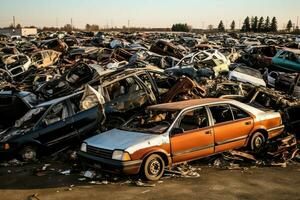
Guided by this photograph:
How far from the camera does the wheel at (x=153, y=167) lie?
850 centimetres

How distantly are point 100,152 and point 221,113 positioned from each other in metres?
2.88

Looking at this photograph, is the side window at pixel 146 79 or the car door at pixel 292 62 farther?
the car door at pixel 292 62

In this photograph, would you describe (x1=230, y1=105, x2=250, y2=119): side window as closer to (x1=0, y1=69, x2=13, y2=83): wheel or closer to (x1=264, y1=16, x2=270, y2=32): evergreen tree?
(x1=0, y1=69, x2=13, y2=83): wheel

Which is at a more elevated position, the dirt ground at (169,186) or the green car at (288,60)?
the green car at (288,60)

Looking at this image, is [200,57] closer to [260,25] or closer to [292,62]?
[292,62]

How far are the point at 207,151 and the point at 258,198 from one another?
1.94 metres

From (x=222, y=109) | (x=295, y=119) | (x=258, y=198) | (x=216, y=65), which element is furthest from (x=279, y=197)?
(x=216, y=65)

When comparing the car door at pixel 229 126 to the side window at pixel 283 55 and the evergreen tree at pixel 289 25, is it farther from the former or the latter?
the evergreen tree at pixel 289 25

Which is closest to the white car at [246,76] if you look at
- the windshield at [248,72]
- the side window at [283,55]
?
the windshield at [248,72]

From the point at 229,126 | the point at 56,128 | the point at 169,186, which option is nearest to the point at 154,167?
the point at 169,186

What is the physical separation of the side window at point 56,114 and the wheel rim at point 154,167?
3350 millimetres

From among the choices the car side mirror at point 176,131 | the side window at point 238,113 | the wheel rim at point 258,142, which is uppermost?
the side window at point 238,113

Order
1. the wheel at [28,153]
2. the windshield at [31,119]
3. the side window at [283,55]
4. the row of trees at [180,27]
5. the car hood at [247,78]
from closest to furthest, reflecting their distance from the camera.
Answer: the wheel at [28,153] → the windshield at [31,119] → the car hood at [247,78] → the side window at [283,55] → the row of trees at [180,27]

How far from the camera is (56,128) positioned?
35.7 ft
